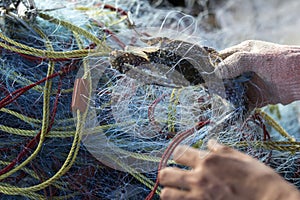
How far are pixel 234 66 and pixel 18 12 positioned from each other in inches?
18.5

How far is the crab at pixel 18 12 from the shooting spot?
101 centimetres

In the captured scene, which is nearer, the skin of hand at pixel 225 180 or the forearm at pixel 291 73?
the skin of hand at pixel 225 180

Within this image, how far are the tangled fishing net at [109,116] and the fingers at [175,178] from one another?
260mm

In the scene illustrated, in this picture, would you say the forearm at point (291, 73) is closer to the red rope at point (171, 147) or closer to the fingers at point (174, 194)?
the red rope at point (171, 147)

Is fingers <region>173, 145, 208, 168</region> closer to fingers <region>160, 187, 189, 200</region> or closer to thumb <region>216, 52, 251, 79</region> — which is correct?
fingers <region>160, 187, 189, 200</region>

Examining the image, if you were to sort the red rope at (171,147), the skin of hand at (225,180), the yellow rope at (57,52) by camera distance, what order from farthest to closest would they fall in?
the yellow rope at (57,52) → the red rope at (171,147) → the skin of hand at (225,180)

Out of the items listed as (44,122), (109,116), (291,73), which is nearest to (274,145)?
(291,73)

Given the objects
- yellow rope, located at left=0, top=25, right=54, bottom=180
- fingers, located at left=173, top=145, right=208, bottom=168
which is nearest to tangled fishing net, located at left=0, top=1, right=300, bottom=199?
yellow rope, located at left=0, top=25, right=54, bottom=180

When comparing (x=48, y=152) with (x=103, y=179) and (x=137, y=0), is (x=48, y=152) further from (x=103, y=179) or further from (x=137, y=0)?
(x=137, y=0)

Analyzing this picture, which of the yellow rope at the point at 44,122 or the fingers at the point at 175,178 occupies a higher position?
the fingers at the point at 175,178

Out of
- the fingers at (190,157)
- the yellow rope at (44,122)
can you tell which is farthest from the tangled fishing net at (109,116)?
the fingers at (190,157)

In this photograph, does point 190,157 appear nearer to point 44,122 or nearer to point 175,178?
point 175,178

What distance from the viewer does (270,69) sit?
2.91 ft

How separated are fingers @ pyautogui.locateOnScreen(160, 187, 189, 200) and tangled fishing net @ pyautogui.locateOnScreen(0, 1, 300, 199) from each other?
0.85ft
